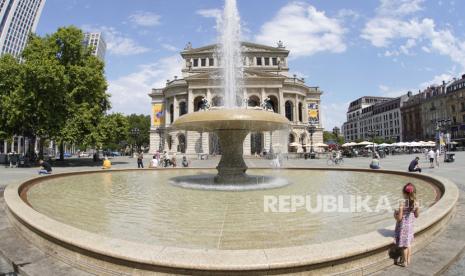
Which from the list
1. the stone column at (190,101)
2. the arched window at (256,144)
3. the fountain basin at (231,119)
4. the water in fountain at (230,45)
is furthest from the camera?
the stone column at (190,101)

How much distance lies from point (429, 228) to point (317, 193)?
15.9 ft

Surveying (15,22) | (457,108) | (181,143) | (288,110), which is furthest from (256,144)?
(15,22)

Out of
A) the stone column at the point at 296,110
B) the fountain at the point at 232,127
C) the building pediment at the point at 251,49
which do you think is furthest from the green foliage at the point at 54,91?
the stone column at the point at 296,110

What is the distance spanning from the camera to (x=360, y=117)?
13488 cm

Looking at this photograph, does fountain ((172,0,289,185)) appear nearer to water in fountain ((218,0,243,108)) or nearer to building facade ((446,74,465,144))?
water in fountain ((218,0,243,108))

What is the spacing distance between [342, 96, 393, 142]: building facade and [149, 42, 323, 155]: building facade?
64.7m

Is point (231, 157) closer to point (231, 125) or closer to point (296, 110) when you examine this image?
point (231, 125)

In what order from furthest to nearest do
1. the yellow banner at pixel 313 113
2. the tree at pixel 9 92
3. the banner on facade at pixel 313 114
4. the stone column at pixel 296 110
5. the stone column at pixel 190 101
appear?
1. the yellow banner at pixel 313 113
2. the banner on facade at pixel 313 114
3. the stone column at pixel 296 110
4. the stone column at pixel 190 101
5. the tree at pixel 9 92

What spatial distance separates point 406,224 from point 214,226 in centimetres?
302

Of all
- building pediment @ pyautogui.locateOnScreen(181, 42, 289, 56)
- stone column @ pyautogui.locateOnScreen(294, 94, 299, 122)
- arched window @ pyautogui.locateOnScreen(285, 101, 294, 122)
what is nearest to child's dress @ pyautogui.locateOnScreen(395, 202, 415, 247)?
stone column @ pyautogui.locateOnScreen(294, 94, 299, 122)

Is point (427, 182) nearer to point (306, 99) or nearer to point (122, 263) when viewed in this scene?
point (122, 263)

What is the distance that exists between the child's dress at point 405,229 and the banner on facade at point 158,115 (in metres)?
67.6

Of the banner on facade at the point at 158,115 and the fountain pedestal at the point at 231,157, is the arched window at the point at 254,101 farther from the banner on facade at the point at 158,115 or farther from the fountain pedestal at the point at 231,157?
the fountain pedestal at the point at 231,157

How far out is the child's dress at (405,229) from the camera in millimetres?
4340
